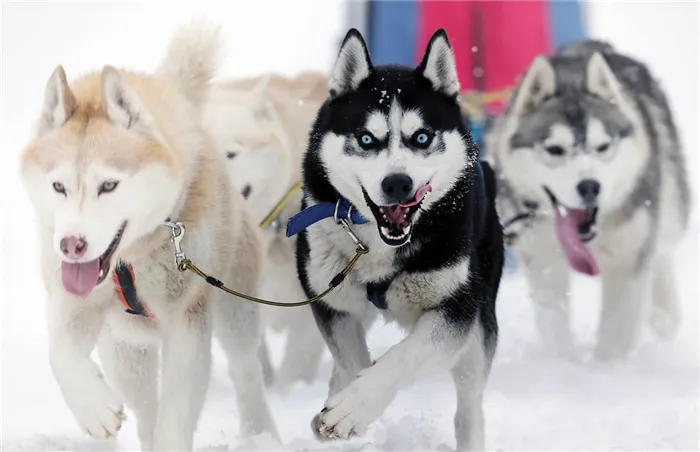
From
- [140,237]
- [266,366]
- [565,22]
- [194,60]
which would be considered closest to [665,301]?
[565,22]

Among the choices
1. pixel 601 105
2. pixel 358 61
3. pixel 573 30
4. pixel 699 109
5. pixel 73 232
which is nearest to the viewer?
pixel 73 232

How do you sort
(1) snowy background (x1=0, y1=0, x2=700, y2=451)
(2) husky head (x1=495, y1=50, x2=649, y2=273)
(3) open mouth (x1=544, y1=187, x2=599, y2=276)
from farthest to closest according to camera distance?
(3) open mouth (x1=544, y1=187, x2=599, y2=276) < (2) husky head (x1=495, y1=50, x2=649, y2=273) < (1) snowy background (x1=0, y1=0, x2=700, y2=451)

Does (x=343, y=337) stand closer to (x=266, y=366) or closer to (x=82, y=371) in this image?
(x=82, y=371)

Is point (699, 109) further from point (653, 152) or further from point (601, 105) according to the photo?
point (601, 105)

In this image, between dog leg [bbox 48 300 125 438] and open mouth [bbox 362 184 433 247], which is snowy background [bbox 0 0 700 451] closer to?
dog leg [bbox 48 300 125 438]

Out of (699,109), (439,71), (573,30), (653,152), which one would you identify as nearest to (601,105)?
(653,152)

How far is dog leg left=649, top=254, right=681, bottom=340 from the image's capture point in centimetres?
391

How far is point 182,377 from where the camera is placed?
2.49 meters

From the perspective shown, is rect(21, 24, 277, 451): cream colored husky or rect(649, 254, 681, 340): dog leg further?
rect(649, 254, 681, 340): dog leg

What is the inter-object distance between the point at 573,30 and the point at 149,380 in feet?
9.52

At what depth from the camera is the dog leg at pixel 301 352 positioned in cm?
354

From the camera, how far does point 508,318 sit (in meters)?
4.03

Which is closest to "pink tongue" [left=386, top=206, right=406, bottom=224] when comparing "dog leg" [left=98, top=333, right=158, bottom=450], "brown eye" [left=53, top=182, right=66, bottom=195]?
"brown eye" [left=53, top=182, right=66, bottom=195]

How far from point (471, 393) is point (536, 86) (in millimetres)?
1483
